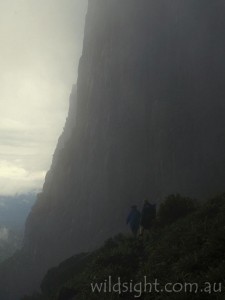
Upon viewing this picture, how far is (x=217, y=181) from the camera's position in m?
66.3

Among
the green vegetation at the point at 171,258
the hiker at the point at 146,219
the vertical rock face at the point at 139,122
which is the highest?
the vertical rock face at the point at 139,122

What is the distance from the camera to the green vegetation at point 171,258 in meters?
12.3

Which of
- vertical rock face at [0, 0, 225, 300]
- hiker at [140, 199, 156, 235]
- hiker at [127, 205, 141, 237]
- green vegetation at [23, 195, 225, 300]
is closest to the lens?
green vegetation at [23, 195, 225, 300]

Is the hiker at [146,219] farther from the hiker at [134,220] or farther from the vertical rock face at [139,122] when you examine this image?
the vertical rock face at [139,122]

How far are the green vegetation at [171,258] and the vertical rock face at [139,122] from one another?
141ft

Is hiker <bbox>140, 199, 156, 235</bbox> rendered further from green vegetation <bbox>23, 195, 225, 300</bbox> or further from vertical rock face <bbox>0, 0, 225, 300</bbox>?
vertical rock face <bbox>0, 0, 225, 300</bbox>

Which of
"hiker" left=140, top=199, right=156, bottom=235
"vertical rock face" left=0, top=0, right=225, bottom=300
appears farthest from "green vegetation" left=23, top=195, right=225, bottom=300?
"vertical rock face" left=0, top=0, right=225, bottom=300

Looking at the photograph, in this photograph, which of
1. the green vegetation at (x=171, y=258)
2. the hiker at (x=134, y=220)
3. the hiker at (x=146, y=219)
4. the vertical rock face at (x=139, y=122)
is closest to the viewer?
the green vegetation at (x=171, y=258)

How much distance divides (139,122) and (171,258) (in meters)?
71.6

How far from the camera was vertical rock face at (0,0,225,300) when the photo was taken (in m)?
74.5

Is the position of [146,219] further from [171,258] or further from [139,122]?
[139,122]

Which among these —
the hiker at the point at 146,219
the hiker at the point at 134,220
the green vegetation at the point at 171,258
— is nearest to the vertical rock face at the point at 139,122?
the hiker at the point at 134,220

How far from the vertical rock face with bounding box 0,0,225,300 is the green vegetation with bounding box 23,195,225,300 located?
43017mm

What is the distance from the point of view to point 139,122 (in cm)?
8631
